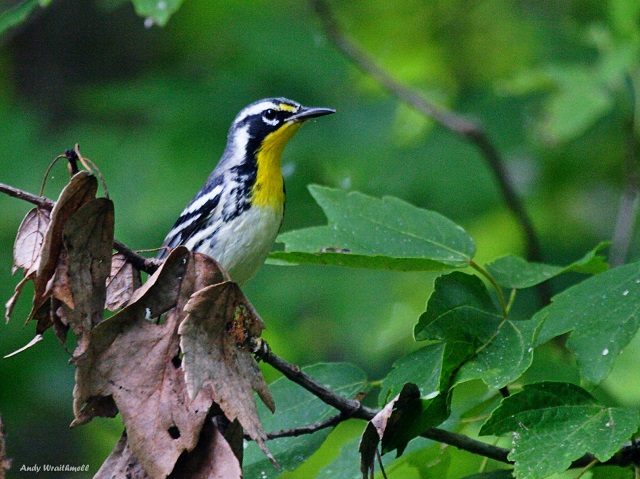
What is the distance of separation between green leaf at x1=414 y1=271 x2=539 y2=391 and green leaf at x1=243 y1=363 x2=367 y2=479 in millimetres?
512

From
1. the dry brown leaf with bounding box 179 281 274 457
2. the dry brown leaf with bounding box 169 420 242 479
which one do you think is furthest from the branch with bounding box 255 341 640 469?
the dry brown leaf with bounding box 169 420 242 479

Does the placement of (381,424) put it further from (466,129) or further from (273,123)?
(466,129)

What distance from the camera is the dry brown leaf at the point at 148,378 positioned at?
6.50ft

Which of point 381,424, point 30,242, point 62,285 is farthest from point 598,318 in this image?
point 30,242

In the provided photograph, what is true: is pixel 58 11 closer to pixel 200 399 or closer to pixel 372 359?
pixel 372 359

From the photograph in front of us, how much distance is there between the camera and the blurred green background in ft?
20.2

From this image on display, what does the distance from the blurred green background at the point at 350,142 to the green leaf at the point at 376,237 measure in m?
2.63

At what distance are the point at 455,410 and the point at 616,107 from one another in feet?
15.1

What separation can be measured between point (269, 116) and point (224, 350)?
3.48 meters

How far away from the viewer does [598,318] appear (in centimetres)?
240

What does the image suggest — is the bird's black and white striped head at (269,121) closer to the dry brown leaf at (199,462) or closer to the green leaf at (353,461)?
the green leaf at (353,461)

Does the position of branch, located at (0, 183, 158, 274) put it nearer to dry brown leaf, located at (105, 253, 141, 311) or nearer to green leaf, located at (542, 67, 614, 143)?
dry brown leaf, located at (105, 253, 141, 311)

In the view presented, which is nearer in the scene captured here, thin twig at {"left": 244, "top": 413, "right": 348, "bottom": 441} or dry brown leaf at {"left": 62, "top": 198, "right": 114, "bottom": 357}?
dry brown leaf at {"left": 62, "top": 198, "right": 114, "bottom": 357}

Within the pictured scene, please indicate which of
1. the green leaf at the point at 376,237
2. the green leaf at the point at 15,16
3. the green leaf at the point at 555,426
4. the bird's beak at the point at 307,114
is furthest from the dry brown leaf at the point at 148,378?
the bird's beak at the point at 307,114
